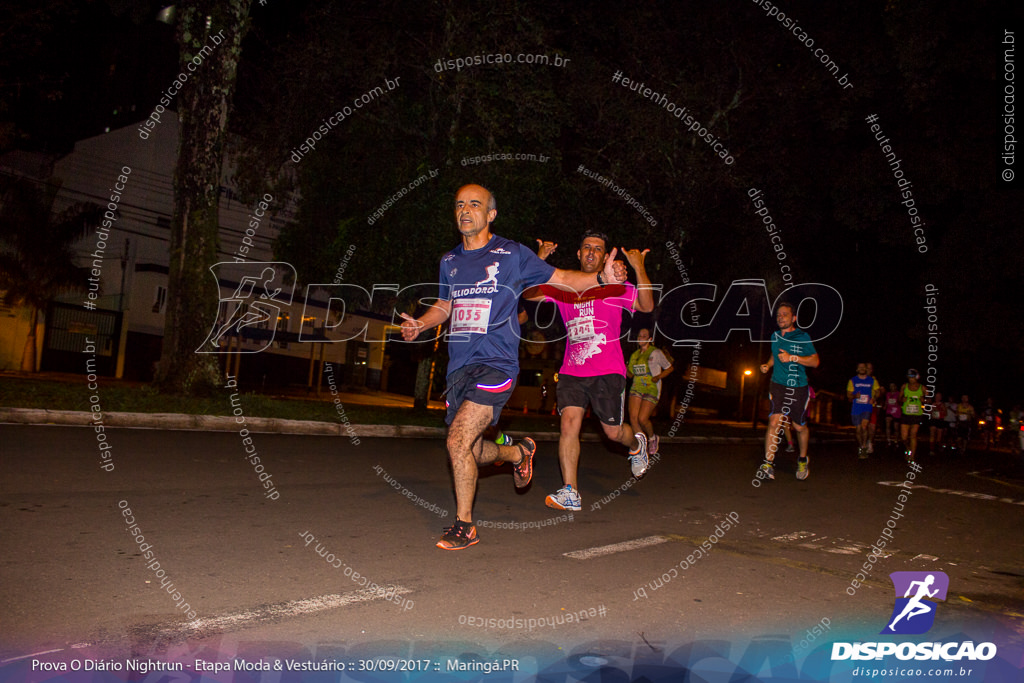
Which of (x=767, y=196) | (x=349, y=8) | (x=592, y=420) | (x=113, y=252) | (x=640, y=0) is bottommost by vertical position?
(x=592, y=420)

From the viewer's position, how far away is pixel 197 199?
13914mm

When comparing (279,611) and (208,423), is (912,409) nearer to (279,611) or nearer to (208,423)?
(208,423)

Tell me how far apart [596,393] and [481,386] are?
2072mm

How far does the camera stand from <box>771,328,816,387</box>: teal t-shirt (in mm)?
9562

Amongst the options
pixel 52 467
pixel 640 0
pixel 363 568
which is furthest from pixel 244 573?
pixel 640 0

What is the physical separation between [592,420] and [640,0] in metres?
10.1

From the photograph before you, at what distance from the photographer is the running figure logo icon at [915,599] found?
367 cm

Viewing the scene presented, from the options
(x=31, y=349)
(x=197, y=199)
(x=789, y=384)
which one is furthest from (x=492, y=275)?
(x=31, y=349)

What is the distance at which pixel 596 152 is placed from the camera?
742 inches

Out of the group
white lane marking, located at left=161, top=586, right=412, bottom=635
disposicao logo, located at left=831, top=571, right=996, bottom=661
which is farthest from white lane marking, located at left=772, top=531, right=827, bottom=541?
white lane marking, located at left=161, top=586, right=412, bottom=635

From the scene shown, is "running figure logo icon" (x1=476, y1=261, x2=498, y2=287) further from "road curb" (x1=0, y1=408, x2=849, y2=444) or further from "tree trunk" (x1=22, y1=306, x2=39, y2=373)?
"tree trunk" (x1=22, y1=306, x2=39, y2=373)

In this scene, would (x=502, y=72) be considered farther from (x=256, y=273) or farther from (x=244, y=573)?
(x=256, y=273)

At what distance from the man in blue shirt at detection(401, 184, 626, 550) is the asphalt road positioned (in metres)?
0.68

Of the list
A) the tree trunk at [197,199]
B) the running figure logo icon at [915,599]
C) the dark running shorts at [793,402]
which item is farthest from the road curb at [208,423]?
the running figure logo icon at [915,599]
